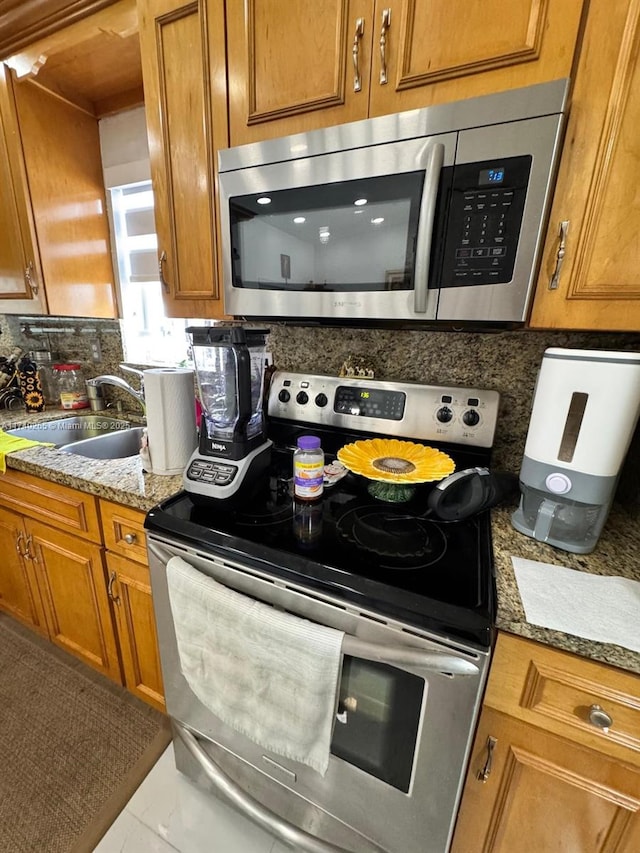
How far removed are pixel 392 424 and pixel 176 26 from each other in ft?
4.18

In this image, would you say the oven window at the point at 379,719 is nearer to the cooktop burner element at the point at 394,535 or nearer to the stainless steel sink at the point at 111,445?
the cooktop burner element at the point at 394,535

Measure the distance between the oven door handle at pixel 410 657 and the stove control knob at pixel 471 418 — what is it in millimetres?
637

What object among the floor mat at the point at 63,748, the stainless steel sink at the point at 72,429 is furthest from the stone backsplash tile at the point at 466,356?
the floor mat at the point at 63,748

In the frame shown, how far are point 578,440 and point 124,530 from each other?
47.2 inches

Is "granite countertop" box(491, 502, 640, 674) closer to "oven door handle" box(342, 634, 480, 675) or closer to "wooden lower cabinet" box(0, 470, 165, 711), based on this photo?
"oven door handle" box(342, 634, 480, 675)

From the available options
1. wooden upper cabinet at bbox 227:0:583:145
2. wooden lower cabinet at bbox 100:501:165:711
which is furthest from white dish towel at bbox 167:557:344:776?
wooden upper cabinet at bbox 227:0:583:145

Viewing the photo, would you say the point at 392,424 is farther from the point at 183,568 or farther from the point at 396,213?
the point at 183,568

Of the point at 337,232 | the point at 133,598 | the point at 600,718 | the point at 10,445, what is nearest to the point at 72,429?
the point at 10,445

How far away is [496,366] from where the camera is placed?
111cm

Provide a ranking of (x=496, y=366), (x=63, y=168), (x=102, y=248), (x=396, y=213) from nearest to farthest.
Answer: (x=396, y=213) < (x=496, y=366) < (x=63, y=168) < (x=102, y=248)

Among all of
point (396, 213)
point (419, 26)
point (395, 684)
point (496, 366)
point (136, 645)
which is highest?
point (419, 26)

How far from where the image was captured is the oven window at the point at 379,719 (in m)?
0.69

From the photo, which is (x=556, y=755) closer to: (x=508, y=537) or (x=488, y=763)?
(x=488, y=763)

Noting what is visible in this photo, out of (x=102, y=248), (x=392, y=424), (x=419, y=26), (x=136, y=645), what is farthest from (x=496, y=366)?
(x=102, y=248)
